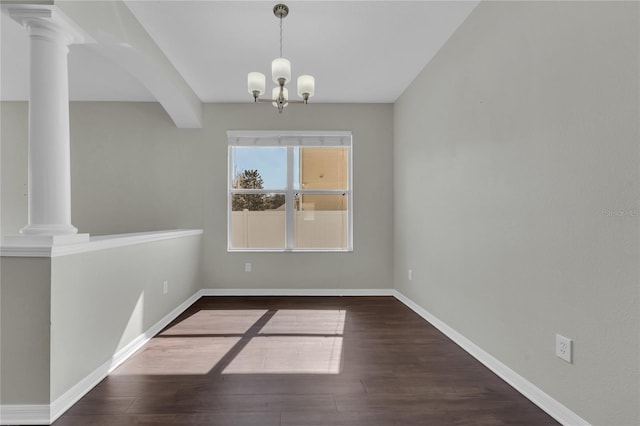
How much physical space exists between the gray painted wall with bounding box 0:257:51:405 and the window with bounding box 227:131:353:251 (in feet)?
9.66

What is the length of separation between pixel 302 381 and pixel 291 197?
9.48 ft

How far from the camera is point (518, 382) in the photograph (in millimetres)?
2098

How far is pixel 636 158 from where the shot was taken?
140cm

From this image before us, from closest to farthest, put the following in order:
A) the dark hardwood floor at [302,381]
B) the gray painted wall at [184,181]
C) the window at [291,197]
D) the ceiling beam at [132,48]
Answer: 1. the dark hardwood floor at [302,381]
2. the ceiling beam at [132,48]
3. the gray painted wall at [184,181]
4. the window at [291,197]

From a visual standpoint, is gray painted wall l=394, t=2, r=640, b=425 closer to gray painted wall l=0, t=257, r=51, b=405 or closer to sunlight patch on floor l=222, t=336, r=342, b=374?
sunlight patch on floor l=222, t=336, r=342, b=374

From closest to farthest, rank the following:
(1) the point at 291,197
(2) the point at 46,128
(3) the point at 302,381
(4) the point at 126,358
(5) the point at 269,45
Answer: (2) the point at 46,128, (3) the point at 302,381, (4) the point at 126,358, (5) the point at 269,45, (1) the point at 291,197

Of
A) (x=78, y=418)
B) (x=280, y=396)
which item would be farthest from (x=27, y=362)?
(x=280, y=396)

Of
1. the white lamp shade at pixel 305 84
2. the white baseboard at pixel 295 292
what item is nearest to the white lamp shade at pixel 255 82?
the white lamp shade at pixel 305 84

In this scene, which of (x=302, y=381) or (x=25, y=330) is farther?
(x=302, y=381)

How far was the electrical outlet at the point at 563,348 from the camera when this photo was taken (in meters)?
1.72

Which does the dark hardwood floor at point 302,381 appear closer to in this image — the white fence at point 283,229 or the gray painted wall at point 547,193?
the gray painted wall at point 547,193

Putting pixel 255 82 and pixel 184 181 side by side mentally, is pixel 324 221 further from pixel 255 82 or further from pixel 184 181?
pixel 255 82

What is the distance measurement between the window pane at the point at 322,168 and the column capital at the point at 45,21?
9.66 ft

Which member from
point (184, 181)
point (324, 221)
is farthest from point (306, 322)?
point (184, 181)
